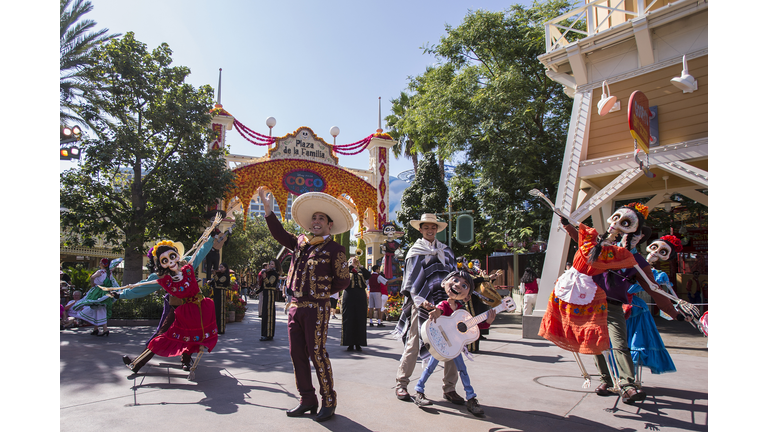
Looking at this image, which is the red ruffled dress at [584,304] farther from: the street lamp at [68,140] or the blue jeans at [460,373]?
the street lamp at [68,140]

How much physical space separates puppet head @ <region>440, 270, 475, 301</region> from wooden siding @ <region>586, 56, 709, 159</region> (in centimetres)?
715

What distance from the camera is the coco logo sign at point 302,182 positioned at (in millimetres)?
17609

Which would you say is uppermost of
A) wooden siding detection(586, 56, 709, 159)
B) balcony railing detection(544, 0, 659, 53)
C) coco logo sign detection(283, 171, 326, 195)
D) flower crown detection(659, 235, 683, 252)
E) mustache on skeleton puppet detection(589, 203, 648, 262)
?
balcony railing detection(544, 0, 659, 53)

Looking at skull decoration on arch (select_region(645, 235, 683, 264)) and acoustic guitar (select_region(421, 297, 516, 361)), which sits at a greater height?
skull decoration on arch (select_region(645, 235, 683, 264))

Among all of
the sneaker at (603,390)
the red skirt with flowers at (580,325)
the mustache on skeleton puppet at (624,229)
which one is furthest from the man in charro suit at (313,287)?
the sneaker at (603,390)

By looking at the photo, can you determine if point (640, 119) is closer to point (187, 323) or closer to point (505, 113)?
point (505, 113)

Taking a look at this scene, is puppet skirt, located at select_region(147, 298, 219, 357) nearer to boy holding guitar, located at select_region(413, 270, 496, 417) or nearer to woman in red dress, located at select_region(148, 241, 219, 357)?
woman in red dress, located at select_region(148, 241, 219, 357)

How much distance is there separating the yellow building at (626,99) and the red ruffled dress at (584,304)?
5.11 meters

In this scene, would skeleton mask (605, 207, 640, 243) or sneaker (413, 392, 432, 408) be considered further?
skeleton mask (605, 207, 640, 243)

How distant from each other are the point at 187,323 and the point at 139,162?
8.17 m

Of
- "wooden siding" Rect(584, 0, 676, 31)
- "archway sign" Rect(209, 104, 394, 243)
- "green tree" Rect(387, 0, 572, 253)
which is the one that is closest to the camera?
"wooden siding" Rect(584, 0, 676, 31)

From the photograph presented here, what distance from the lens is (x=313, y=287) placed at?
13.3ft

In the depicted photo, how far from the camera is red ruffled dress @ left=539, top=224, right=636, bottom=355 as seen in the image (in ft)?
14.3

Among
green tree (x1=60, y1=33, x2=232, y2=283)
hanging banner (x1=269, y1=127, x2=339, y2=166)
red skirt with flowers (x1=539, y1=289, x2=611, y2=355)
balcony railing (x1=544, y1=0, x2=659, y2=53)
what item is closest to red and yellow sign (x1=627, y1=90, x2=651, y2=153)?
balcony railing (x1=544, y1=0, x2=659, y2=53)
